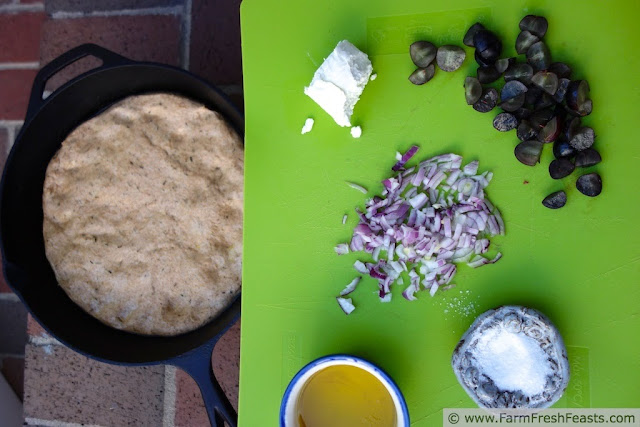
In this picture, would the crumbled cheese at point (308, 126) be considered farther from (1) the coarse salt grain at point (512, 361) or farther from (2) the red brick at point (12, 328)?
(2) the red brick at point (12, 328)

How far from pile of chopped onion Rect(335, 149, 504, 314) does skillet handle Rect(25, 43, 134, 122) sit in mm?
666

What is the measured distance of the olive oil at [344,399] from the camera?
1264mm

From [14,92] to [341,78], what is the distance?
1.03 meters

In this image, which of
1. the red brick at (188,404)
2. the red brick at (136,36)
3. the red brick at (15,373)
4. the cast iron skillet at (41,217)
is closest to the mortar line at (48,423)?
the red brick at (15,373)

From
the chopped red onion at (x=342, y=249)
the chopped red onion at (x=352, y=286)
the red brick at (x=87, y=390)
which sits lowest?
the red brick at (x=87, y=390)

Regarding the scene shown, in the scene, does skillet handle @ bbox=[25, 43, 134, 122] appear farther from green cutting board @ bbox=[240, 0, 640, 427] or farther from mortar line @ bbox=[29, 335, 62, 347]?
mortar line @ bbox=[29, 335, 62, 347]

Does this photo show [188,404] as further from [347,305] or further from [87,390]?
[347,305]

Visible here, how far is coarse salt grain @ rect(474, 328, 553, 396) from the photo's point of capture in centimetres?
116

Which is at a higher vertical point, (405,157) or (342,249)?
(405,157)

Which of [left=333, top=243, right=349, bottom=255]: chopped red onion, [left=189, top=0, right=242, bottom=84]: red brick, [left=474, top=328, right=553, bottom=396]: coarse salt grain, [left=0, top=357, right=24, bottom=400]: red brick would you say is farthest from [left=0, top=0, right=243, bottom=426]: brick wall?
[left=474, top=328, right=553, bottom=396]: coarse salt grain

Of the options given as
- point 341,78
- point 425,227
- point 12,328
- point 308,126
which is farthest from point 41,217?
point 425,227

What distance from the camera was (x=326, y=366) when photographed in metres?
1.22

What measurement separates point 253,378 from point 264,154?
0.52 meters

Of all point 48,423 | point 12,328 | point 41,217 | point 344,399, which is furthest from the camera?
point 12,328
